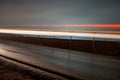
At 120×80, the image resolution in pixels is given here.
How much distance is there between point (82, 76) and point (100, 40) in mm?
15875

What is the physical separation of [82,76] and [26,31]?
34.1 m

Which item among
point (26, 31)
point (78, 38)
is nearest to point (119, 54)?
point (78, 38)

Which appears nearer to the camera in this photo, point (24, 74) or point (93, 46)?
point (24, 74)

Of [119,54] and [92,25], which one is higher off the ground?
[92,25]

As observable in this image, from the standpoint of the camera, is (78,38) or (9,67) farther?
(78,38)

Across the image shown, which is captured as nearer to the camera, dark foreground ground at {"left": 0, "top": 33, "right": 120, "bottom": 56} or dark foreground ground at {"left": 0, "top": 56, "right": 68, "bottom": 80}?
dark foreground ground at {"left": 0, "top": 56, "right": 68, "bottom": 80}

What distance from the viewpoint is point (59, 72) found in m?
8.80

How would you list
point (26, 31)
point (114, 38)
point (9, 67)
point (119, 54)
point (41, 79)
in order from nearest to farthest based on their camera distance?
point (41, 79) → point (9, 67) → point (119, 54) → point (114, 38) → point (26, 31)

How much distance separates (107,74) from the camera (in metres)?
8.50

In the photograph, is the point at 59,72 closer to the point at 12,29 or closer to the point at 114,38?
the point at 114,38

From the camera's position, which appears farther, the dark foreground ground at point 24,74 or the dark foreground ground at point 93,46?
the dark foreground ground at point 93,46

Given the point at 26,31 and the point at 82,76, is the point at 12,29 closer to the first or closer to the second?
the point at 26,31

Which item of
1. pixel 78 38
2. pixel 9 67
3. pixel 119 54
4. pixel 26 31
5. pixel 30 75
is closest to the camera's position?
pixel 30 75

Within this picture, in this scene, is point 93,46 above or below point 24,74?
above
